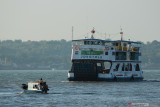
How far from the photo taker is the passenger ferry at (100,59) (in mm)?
105375

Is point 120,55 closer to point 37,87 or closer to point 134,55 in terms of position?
point 134,55

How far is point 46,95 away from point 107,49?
3582 centimetres

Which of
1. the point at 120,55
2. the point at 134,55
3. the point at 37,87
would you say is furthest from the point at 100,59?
the point at 37,87

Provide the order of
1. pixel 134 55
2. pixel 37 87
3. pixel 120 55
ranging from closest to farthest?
pixel 37 87
pixel 120 55
pixel 134 55

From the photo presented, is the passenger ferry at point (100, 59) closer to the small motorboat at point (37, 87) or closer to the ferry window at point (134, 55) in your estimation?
the ferry window at point (134, 55)

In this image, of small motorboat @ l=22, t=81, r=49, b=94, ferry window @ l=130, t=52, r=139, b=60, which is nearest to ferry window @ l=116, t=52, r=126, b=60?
ferry window @ l=130, t=52, r=139, b=60

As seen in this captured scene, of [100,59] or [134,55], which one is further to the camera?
[134,55]

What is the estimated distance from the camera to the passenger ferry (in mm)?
105375

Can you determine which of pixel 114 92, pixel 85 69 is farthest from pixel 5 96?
pixel 85 69

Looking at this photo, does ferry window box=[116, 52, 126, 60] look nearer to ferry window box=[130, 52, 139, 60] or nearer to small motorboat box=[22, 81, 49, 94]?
ferry window box=[130, 52, 139, 60]

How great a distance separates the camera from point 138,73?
119688 millimetres

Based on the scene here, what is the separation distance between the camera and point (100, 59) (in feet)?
350

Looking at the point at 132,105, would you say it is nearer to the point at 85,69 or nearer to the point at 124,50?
the point at 85,69

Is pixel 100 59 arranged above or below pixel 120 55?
below
